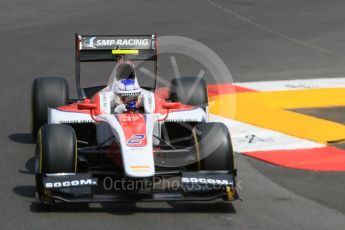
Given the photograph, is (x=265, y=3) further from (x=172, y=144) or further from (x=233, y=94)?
(x=172, y=144)

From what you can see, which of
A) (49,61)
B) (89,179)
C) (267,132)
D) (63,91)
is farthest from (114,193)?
(49,61)

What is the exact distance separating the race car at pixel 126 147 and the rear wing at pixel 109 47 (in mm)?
152

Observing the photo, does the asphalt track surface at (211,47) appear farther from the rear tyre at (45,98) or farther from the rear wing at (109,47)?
the rear wing at (109,47)

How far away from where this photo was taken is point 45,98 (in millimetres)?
12062

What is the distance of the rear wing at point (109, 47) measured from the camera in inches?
488

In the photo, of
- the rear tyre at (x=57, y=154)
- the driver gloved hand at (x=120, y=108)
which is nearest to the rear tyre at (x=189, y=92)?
the driver gloved hand at (x=120, y=108)

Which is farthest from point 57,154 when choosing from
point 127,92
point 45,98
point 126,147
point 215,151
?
point 45,98

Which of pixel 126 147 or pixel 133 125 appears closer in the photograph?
pixel 126 147

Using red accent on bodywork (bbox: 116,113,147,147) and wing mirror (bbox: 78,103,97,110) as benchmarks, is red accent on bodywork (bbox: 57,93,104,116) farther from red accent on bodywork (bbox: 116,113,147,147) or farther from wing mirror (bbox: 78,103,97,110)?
red accent on bodywork (bbox: 116,113,147,147)

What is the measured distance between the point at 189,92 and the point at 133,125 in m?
2.42

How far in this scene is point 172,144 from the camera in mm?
11016

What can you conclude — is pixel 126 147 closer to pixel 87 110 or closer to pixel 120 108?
pixel 120 108

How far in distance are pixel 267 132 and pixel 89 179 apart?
3980 mm

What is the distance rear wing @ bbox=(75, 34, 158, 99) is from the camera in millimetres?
12383
